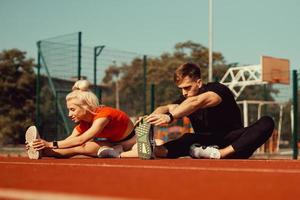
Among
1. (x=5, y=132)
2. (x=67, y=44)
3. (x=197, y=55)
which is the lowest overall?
(x=5, y=132)

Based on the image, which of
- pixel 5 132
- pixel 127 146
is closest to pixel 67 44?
pixel 127 146

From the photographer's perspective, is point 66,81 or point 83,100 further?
point 66,81

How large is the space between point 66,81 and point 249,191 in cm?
947

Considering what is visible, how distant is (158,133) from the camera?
15398 mm

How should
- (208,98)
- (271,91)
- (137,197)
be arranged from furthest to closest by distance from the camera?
(271,91), (208,98), (137,197)

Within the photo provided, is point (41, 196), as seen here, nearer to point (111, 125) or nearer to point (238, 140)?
point (238, 140)

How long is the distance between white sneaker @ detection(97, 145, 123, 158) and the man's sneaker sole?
83 cm

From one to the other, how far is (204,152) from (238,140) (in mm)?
366

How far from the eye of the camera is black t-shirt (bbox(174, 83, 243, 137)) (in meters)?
4.96

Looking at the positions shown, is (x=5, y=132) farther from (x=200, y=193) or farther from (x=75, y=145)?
(x=200, y=193)

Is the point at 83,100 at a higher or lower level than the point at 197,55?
lower

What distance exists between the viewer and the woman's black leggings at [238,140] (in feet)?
15.9

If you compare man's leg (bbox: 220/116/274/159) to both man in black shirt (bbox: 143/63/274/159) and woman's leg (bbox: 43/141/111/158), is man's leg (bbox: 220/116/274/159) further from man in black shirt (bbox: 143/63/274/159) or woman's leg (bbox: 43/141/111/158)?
woman's leg (bbox: 43/141/111/158)

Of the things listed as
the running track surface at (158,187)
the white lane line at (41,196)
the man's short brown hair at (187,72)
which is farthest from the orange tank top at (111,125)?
the white lane line at (41,196)
